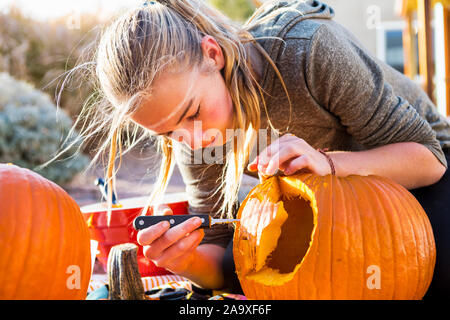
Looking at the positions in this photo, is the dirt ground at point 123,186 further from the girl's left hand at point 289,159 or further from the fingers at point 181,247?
the girl's left hand at point 289,159

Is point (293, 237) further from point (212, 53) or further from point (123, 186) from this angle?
point (123, 186)

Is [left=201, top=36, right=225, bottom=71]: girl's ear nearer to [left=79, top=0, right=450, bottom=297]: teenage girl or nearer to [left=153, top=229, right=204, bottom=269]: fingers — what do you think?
[left=79, top=0, right=450, bottom=297]: teenage girl

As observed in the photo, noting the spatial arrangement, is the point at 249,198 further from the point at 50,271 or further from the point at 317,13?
the point at 317,13

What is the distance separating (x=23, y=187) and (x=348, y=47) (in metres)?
1.02

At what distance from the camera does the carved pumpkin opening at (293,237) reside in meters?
1.10

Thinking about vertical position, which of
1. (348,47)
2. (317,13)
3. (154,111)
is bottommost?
(154,111)

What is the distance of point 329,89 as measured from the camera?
1.33 m

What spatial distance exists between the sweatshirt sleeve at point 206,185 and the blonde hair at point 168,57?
8.3 inches

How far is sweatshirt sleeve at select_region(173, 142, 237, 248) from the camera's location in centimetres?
163

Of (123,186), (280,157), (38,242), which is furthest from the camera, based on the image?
(123,186)

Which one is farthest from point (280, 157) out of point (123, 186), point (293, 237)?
point (123, 186)

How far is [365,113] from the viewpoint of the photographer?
4.33ft

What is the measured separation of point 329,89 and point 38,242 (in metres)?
0.91
